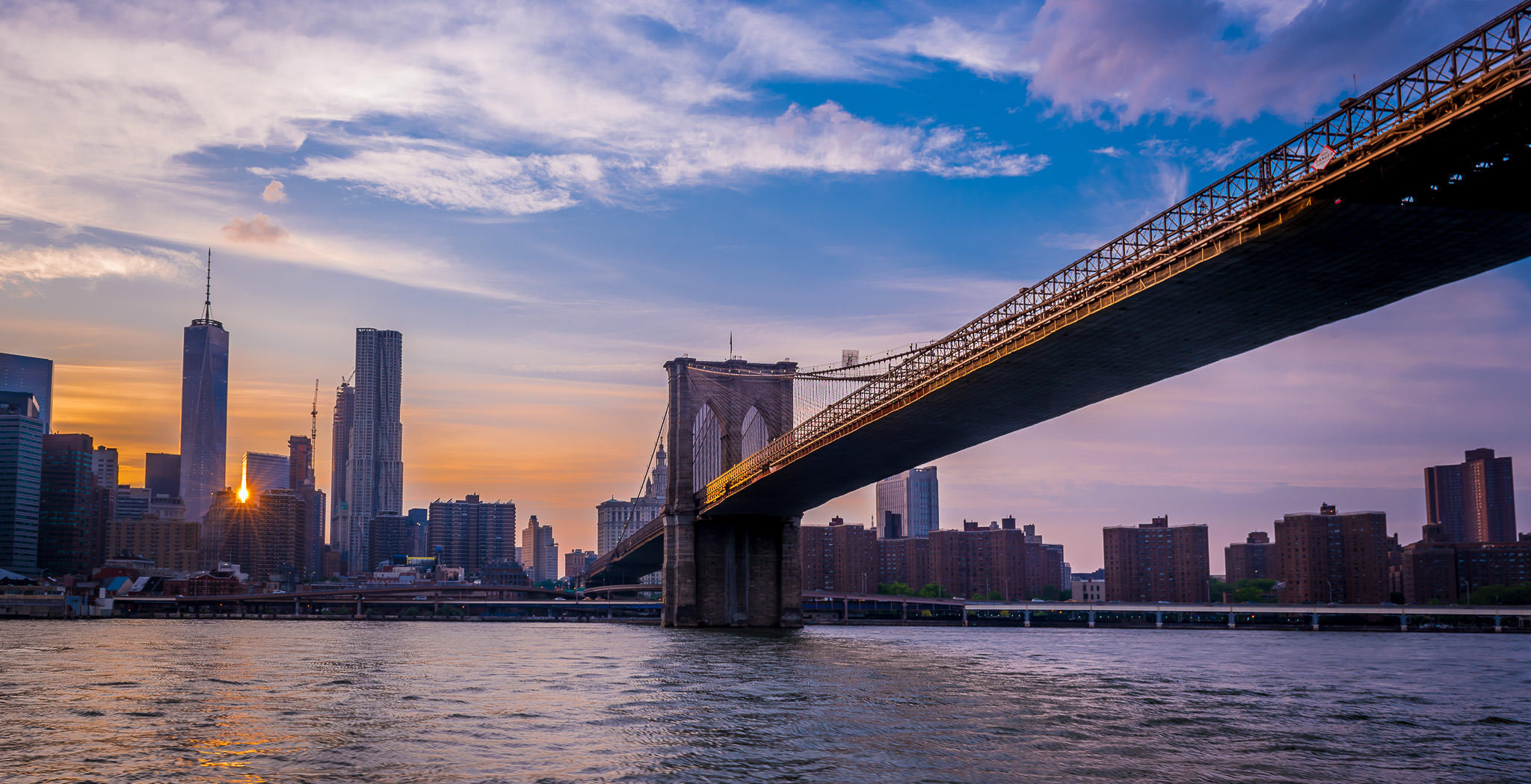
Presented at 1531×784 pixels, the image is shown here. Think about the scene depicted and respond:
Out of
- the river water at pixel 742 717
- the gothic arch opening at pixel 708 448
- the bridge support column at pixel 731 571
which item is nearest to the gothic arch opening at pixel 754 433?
the gothic arch opening at pixel 708 448

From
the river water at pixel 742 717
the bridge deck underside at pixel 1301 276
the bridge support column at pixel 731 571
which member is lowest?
the river water at pixel 742 717

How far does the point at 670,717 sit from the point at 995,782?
41.2 ft

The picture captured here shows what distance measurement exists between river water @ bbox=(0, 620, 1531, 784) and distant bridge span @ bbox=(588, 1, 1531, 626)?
11.7 m

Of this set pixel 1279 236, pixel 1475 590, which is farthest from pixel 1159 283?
pixel 1475 590

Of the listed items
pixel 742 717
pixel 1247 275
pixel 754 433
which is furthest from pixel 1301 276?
pixel 754 433

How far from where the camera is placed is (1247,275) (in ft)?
120

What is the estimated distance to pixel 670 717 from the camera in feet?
111

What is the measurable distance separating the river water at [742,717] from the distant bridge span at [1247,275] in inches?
462

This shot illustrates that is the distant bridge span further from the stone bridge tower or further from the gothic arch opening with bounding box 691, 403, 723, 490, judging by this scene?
the gothic arch opening with bounding box 691, 403, 723, 490

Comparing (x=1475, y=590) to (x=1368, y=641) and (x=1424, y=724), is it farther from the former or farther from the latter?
(x=1424, y=724)

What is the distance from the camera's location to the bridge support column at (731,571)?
298ft

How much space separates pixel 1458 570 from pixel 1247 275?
160303mm

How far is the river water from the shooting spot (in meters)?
24.6

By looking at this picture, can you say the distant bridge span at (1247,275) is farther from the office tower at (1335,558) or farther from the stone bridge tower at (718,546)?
the office tower at (1335,558)
